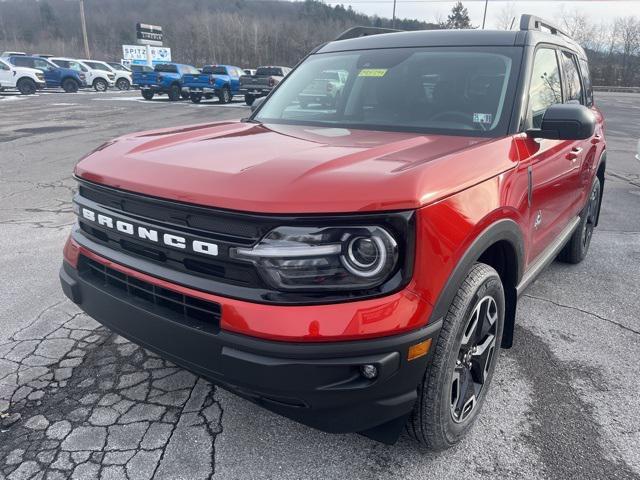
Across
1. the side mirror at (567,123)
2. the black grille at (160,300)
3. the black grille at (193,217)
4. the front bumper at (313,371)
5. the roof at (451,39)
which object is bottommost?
the front bumper at (313,371)

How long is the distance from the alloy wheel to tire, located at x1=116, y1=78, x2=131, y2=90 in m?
38.3

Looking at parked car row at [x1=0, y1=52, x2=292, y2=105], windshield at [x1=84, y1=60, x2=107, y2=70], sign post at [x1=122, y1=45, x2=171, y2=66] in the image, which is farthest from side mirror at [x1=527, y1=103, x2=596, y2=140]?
sign post at [x1=122, y1=45, x2=171, y2=66]

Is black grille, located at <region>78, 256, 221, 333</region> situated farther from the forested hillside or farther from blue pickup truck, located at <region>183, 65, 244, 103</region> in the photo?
the forested hillside

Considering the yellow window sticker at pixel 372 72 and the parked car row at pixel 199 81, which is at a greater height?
the yellow window sticker at pixel 372 72

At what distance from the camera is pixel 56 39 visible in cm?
8819

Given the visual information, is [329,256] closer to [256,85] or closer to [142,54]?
[256,85]

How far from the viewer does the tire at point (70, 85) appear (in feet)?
102

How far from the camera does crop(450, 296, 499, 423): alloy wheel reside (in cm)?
226

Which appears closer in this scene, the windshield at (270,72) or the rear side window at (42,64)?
the windshield at (270,72)

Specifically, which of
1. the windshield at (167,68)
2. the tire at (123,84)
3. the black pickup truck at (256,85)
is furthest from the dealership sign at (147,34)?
the black pickup truck at (256,85)

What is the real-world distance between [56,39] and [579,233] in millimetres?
102850

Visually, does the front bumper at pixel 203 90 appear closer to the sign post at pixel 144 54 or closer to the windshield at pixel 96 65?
the windshield at pixel 96 65

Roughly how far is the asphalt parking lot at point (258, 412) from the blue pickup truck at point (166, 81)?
75.3 feet

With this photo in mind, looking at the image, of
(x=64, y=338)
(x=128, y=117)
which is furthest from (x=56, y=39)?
(x=64, y=338)
